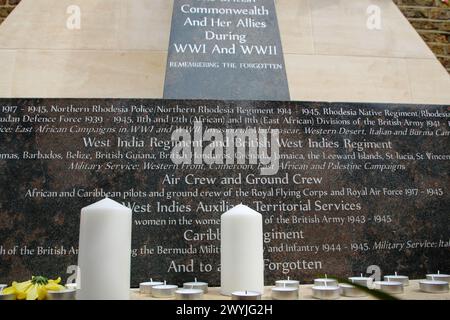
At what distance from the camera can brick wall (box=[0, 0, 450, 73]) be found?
13.6 feet

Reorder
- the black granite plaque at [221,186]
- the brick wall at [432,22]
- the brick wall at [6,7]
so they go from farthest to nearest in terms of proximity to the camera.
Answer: the brick wall at [432,22]
the brick wall at [6,7]
the black granite plaque at [221,186]

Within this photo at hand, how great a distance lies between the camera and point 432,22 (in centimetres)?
420

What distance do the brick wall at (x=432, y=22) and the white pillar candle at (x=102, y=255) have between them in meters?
4.11

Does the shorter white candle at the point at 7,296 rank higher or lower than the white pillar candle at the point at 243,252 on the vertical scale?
lower

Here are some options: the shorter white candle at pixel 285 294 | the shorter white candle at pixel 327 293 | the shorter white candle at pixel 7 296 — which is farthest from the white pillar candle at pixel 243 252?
the shorter white candle at pixel 7 296

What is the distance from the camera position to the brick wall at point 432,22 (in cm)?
416

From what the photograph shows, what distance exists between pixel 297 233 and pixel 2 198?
5.33ft

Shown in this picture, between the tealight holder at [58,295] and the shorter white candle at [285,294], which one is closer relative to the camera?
the tealight holder at [58,295]

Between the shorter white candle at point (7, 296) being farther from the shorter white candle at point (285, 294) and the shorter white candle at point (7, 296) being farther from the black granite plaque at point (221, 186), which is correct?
the shorter white candle at point (285, 294)

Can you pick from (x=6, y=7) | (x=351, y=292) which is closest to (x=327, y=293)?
(x=351, y=292)

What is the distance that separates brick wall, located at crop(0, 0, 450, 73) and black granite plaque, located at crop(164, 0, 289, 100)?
6.31ft
